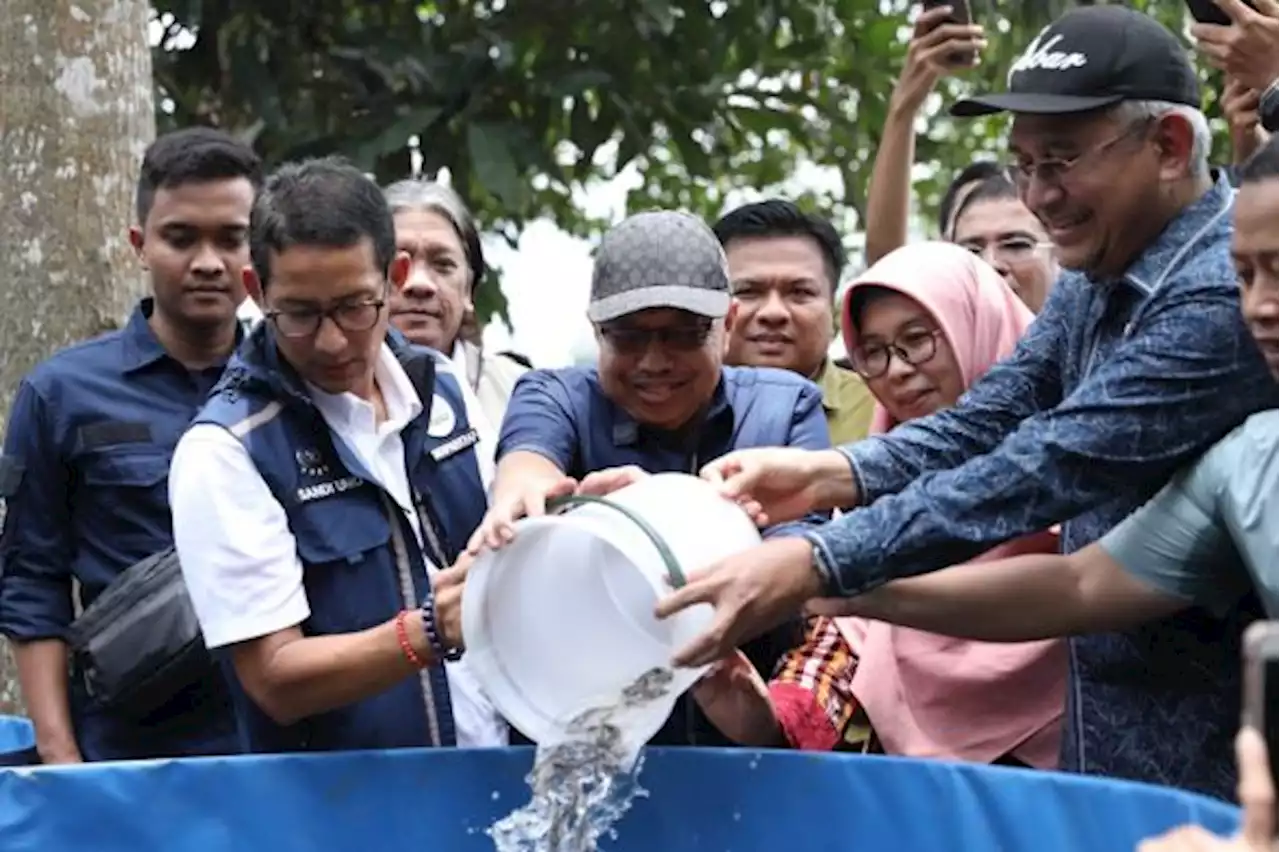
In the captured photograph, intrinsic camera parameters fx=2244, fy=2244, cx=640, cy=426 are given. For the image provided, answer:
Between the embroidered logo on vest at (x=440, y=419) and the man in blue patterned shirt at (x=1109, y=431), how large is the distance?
49cm

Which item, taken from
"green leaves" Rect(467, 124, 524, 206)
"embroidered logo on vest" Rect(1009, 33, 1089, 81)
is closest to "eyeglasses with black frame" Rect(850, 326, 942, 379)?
"embroidered logo on vest" Rect(1009, 33, 1089, 81)

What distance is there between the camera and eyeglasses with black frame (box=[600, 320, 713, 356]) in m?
3.03

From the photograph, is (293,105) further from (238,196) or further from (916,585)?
(916,585)

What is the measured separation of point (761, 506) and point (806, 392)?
328 mm

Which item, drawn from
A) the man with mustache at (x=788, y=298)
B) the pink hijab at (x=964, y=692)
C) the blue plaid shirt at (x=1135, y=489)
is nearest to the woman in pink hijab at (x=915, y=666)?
the pink hijab at (x=964, y=692)

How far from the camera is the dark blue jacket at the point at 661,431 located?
3113mm

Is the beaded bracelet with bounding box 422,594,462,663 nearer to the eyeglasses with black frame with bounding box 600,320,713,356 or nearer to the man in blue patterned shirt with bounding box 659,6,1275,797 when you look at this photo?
the man in blue patterned shirt with bounding box 659,6,1275,797

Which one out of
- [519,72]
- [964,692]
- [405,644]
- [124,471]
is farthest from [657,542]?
[519,72]

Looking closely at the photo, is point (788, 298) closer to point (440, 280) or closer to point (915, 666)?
point (440, 280)

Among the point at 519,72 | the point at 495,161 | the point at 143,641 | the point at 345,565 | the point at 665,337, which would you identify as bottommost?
the point at 143,641

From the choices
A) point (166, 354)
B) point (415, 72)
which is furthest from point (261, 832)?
point (415, 72)

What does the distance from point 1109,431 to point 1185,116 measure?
1.42 ft

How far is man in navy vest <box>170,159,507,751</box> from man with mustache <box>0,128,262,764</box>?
1.81ft

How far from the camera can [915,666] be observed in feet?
10.4
